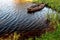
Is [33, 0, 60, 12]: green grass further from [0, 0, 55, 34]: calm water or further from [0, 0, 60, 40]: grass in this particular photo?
[0, 0, 55, 34]: calm water

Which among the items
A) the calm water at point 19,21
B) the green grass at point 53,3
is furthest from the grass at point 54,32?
the calm water at point 19,21

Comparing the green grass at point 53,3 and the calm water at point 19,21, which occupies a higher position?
the green grass at point 53,3

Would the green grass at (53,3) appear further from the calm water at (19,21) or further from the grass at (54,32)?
the calm water at (19,21)

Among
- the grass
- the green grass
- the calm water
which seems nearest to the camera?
the grass

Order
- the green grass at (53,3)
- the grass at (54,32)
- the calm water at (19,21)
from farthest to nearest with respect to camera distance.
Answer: the green grass at (53,3), the calm water at (19,21), the grass at (54,32)

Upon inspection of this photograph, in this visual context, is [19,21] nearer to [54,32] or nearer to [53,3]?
[54,32]

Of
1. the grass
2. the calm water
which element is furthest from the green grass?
the calm water

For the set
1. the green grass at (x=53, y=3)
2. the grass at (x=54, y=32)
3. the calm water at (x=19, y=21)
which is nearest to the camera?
the grass at (x=54, y=32)

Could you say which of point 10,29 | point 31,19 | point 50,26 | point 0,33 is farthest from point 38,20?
point 0,33

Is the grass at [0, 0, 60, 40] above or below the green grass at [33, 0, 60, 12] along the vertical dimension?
below

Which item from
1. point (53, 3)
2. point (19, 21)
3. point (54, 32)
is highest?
point (53, 3)

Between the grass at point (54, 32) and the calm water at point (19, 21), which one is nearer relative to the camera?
the grass at point (54, 32)

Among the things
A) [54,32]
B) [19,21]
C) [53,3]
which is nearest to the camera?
[54,32]

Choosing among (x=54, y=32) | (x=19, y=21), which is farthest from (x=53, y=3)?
(x=54, y=32)
